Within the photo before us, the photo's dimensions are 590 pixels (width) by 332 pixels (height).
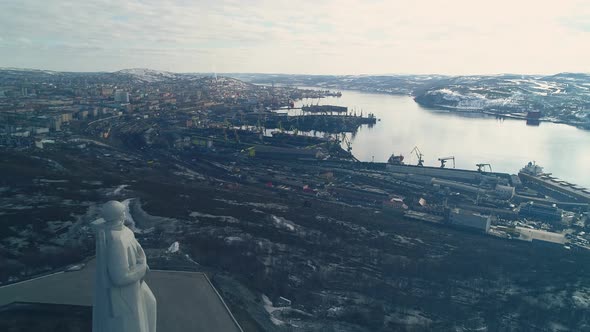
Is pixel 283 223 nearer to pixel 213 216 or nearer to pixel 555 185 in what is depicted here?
pixel 213 216

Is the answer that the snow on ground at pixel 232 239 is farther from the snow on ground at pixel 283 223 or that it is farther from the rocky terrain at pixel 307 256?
the snow on ground at pixel 283 223

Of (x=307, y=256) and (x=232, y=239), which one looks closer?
(x=307, y=256)

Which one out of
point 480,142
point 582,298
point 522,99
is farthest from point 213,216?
point 522,99

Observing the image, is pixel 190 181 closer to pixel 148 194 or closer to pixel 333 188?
pixel 148 194

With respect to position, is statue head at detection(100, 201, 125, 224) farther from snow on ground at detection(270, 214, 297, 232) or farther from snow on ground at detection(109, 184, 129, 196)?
snow on ground at detection(109, 184, 129, 196)

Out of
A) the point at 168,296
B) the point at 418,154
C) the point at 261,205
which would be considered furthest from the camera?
the point at 418,154

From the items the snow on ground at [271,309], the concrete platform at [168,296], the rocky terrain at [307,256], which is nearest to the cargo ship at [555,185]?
the rocky terrain at [307,256]

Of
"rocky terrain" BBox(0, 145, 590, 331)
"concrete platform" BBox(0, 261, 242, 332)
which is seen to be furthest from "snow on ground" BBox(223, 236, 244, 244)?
"concrete platform" BBox(0, 261, 242, 332)
